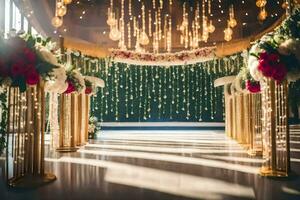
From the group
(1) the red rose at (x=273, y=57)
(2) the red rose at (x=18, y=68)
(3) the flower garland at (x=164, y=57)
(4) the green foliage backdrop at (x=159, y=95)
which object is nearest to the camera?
(2) the red rose at (x=18, y=68)

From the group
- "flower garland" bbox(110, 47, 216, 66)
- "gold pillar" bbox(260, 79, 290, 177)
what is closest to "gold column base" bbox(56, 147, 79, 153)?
"gold pillar" bbox(260, 79, 290, 177)

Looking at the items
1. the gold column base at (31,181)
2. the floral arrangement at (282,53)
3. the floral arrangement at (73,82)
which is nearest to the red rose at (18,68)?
the gold column base at (31,181)

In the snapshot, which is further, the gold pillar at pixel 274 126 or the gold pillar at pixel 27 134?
the gold pillar at pixel 274 126

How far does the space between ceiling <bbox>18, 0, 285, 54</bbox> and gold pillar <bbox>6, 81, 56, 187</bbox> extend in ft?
34.0

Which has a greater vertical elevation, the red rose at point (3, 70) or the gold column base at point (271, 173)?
the red rose at point (3, 70)

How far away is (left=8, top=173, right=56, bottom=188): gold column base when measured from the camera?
397cm

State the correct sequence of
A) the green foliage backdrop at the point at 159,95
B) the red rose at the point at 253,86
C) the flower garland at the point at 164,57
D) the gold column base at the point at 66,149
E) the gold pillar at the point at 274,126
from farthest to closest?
the green foliage backdrop at the point at 159,95 → the flower garland at the point at 164,57 → the gold column base at the point at 66,149 → the red rose at the point at 253,86 → the gold pillar at the point at 274,126

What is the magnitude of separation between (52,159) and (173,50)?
36.7 ft

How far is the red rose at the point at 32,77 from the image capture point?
3992 millimetres

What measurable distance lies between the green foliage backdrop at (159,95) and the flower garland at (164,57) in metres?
2.45

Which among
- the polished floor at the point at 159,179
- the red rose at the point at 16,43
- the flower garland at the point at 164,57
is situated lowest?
the polished floor at the point at 159,179

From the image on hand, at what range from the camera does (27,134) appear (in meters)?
4.28

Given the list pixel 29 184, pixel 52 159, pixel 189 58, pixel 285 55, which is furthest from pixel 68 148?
pixel 189 58

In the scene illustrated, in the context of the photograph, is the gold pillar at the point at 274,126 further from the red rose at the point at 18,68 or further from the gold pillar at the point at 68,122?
the gold pillar at the point at 68,122
